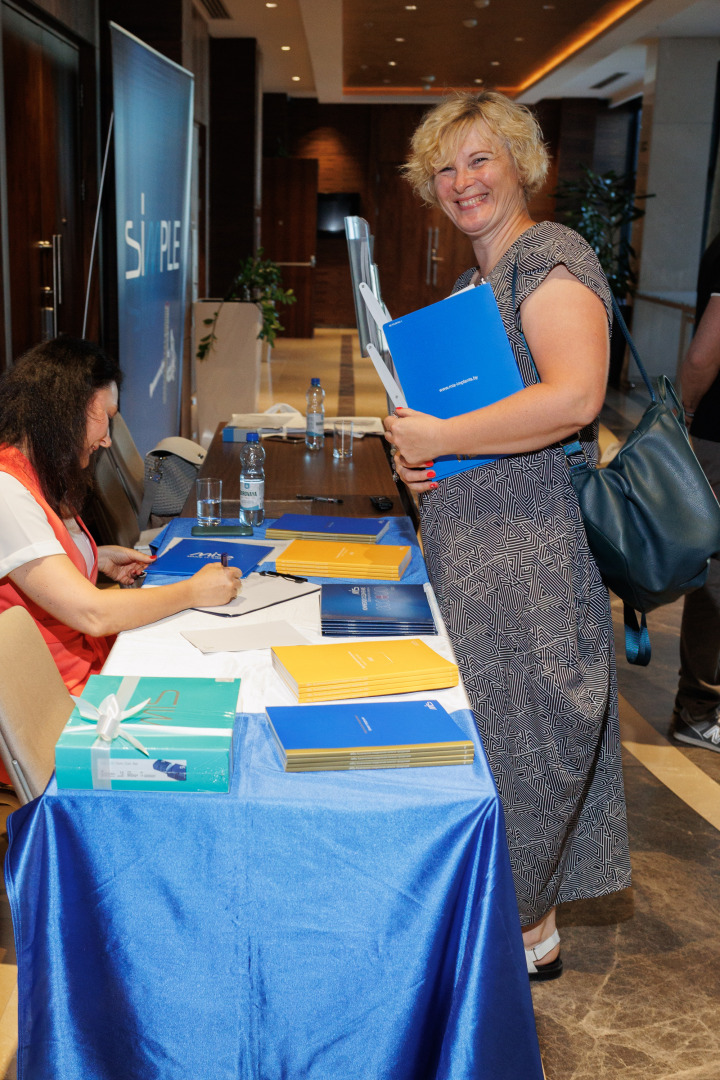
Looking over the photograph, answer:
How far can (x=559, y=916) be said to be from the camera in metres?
2.33

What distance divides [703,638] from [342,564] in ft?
5.39

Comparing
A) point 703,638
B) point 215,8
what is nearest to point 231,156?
point 215,8

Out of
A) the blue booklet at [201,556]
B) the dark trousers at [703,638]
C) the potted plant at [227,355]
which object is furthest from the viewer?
the potted plant at [227,355]

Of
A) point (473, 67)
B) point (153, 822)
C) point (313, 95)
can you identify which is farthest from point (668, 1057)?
point (313, 95)

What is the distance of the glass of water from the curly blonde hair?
109 cm

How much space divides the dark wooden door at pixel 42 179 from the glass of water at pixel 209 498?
85.4 inches

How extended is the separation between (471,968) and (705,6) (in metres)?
9.41

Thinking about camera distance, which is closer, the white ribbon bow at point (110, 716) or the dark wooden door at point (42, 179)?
the white ribbon bow at point (110, 716)

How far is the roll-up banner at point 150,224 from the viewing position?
14.4 feet

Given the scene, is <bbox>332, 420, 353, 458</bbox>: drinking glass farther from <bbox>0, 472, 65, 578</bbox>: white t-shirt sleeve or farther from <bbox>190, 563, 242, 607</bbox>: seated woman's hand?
<bbox>0, 472, 65, 578</bbox>: white t-shirt sleeve

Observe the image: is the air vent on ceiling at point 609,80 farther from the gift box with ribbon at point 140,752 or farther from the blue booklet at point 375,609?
the gift box with ribbon at point 140,752

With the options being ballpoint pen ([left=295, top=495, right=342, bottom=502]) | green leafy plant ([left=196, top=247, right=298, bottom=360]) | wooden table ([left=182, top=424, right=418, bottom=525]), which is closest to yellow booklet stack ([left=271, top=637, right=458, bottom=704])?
wooden table ([left=182, top=424, right=418, bottom=525])

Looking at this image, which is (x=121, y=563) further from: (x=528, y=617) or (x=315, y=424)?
(x=315, y=424)

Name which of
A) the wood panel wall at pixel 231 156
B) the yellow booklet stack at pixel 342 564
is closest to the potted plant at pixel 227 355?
the wood panel wall at pixel 231 156
